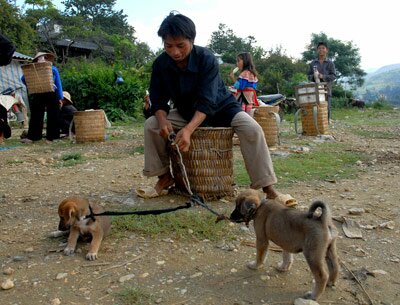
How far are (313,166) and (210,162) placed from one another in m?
2.46

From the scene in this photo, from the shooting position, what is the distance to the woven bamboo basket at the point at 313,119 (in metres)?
10.0

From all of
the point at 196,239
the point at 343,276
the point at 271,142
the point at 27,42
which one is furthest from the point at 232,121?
the point at 27,42

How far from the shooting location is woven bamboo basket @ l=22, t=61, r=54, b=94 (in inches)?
359

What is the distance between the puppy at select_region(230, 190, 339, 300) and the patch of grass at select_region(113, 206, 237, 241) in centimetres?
65

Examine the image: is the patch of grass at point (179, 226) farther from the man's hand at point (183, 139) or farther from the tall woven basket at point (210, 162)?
the man's hand at point (183, 139)

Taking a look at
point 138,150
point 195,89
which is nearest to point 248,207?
point 195,89

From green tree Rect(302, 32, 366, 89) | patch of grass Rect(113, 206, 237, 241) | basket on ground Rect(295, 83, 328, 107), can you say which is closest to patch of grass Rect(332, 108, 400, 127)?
basket on ground Rect(295, 83, 328, 107)

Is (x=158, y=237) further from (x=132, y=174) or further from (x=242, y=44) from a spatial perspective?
(x=242, y=44)

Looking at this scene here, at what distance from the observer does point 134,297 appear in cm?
257

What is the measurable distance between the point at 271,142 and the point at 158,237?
5.32 meters

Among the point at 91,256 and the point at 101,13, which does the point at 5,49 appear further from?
the point at 101,13

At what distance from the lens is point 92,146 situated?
29.7 ft

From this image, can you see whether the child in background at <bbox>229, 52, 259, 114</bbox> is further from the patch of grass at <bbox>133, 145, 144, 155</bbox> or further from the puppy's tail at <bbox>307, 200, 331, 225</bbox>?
the puppy's tail at <bbox>307, 200, 331, 225</bbox>

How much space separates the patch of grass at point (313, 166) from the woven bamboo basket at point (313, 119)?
2.17 m
